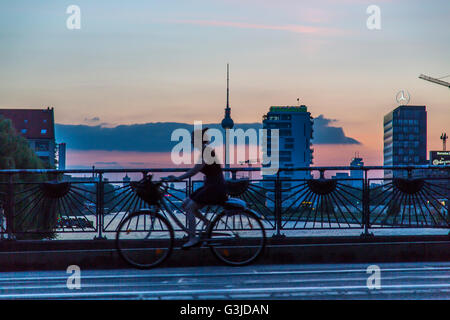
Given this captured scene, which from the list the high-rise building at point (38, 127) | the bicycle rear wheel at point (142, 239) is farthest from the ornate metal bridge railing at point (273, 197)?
the high-rise building at point (38, 127)

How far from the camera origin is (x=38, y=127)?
168 meters

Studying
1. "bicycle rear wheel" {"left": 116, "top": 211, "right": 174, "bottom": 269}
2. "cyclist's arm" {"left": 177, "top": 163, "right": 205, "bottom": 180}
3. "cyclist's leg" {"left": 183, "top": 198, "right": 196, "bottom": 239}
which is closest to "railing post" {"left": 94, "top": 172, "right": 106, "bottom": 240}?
"bicycle rear wheel" {"left": 116, "top": 211, "right": 174, "bottom": 269}

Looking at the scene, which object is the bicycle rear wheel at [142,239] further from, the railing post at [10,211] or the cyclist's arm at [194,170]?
the railing post at [10,211]

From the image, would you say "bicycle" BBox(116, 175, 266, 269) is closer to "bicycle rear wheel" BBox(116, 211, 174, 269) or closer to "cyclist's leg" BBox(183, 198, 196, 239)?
"bicycle rear wheel" BBox(116, 211, 174, 269)

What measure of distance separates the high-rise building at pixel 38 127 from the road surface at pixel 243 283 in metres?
160

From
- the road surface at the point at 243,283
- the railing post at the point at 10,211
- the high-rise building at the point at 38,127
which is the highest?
the high-rise building at the point at 38,127

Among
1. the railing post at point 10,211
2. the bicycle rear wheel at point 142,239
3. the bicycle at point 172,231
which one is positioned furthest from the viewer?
the railing post at point 10,211

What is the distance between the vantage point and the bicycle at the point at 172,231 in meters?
9.40

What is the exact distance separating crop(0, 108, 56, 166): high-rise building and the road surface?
160 meters

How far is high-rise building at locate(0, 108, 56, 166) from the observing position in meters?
166

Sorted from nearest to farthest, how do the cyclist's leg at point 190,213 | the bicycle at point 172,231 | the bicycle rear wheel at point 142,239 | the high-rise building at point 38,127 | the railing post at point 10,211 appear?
the cyclist's leg at point 190,213 → the bicycle at point 172,231 → the bicycle rear wheel at point 142,239 → the railing post at point 10,211 → the high-rise building at point 38,127

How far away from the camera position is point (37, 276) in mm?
9867
